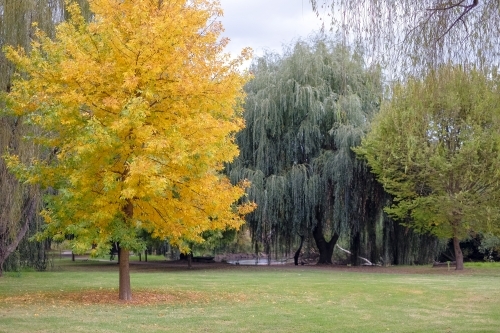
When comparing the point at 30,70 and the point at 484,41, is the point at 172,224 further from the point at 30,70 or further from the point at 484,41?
the point at 484,41

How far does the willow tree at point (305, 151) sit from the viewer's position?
2678cm

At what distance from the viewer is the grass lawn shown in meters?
10.5

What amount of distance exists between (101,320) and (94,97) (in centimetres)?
447

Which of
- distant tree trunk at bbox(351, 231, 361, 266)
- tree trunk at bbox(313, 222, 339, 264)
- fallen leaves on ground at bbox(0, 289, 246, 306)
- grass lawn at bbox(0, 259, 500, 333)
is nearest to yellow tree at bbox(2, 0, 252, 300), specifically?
fallen leaves on ground at bbox(0, 289, 246, 306)

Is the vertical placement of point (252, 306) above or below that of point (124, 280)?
below

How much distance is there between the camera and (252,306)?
13211mm

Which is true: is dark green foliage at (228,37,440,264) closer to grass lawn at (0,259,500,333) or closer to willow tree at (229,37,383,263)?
willow tree at (229,37,383,263)

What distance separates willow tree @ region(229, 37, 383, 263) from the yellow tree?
1352 cm

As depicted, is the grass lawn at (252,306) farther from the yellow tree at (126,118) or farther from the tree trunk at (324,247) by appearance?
the tree trunk at (324,247)

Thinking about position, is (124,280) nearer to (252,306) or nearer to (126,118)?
(252,306)

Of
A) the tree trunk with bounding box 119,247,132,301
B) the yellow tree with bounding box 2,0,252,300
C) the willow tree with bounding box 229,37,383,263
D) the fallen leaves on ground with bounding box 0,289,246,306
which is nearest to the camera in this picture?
the yellow tree with bounding box 2,0,252,300

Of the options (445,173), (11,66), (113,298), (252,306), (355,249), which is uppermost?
(11,66)

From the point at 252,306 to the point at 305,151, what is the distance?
1517cm

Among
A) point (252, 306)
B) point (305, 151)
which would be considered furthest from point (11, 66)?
point (305, 151)
